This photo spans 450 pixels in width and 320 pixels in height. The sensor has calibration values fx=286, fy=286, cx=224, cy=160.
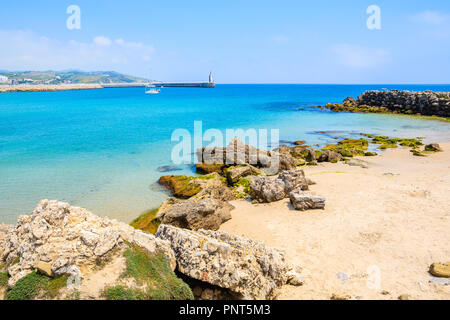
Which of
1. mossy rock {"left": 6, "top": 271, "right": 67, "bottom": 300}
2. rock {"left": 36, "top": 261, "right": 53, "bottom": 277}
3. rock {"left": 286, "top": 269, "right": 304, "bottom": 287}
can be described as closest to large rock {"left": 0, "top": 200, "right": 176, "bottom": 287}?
rock {"left": 36, "top": 261, "right": 53, "bottom": 277}

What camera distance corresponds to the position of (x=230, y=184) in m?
19.1

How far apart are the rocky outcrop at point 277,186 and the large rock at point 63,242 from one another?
861cm

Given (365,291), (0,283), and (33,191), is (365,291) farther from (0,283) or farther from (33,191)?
(33,191)

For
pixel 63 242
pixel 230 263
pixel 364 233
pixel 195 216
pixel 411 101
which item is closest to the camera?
pixel 63 242

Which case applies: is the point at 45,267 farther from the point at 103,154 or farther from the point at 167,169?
the point at 103,154

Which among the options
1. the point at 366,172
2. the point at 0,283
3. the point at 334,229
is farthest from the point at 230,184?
the point at 0,283

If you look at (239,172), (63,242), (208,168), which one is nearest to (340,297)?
(63,242)

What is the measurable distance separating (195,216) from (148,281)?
5.58 meters

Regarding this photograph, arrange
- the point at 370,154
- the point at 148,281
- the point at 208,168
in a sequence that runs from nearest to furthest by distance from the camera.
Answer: the point at 148,281 < the point at 208,168 < the point at 370,154

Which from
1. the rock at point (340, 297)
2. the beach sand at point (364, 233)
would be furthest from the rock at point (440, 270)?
the rock at point (340, 297)

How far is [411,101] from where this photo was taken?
203 ft

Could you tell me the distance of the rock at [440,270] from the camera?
8.48m

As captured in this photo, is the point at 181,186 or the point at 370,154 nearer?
the point at 181,186
